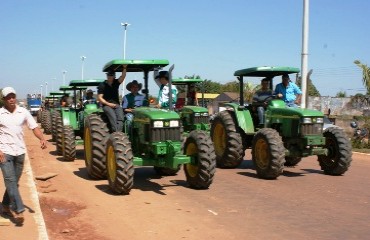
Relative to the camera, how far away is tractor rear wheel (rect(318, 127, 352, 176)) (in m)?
10.3

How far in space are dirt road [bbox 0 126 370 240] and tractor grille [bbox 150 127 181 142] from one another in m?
0.95

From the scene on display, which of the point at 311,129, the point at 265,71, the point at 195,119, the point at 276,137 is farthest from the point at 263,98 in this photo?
the point at 195,119

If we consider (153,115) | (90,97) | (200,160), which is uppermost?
(90,97)

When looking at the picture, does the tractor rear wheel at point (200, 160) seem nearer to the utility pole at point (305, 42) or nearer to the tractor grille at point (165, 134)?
the tractor grille at point (165, 134)

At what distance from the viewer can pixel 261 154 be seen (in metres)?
10.2

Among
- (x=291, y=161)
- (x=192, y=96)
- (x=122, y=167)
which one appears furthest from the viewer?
(x=192, y=96)

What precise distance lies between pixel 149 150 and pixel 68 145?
466 centimetres

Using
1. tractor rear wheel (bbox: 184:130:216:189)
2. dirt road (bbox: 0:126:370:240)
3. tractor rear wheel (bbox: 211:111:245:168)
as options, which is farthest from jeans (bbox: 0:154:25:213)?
tractor rear wheel (bbox: 211:111:245:168)

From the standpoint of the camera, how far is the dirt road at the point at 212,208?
604cm

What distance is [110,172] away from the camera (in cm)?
846

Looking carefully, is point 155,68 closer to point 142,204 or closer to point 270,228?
point 142,204

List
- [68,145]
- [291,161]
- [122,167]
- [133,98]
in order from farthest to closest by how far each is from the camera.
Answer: [68,145], [291,161], [133,98], [122,167]

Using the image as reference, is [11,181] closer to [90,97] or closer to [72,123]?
[72,123]

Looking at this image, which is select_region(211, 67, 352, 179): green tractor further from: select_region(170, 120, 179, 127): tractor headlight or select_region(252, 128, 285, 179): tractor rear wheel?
select_region(170, 120, 179, 127): tractor headlight
